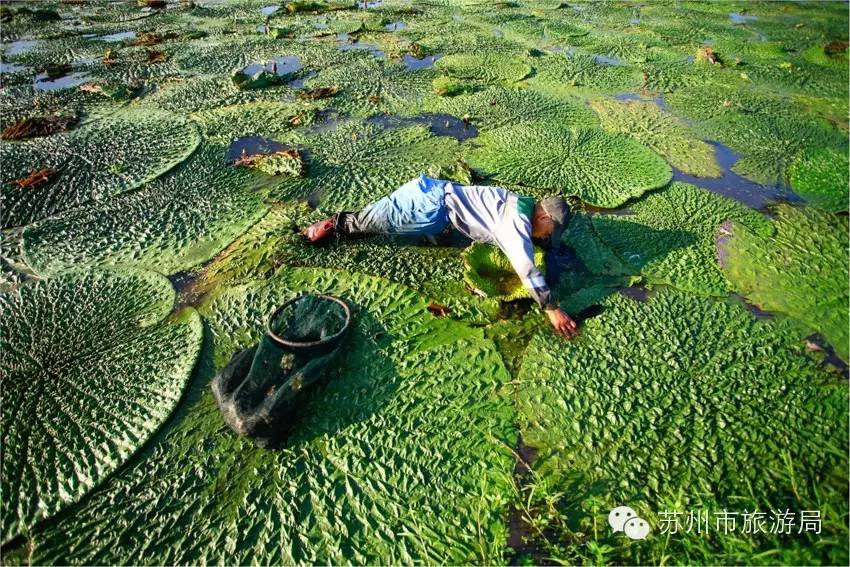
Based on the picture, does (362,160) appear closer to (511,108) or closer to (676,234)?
(511,108)

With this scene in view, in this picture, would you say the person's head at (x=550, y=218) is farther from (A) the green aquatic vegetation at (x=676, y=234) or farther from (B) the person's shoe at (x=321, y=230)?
(B) the person's shoe at (x=321, y=230)

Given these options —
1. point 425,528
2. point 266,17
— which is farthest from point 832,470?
point 266,17

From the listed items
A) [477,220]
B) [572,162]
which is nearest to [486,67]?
[572,162]

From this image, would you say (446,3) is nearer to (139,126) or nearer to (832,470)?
(139,126)

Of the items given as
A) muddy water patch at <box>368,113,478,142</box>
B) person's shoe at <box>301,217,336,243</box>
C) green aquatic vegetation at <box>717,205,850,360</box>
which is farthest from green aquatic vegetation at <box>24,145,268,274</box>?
green aquatic vegetation at <box>717,205,850,360</box>

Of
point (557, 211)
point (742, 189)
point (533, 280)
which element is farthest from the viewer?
point (742, 189)

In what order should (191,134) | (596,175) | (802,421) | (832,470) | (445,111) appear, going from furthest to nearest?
(445,111), (191,134), (596,175), (802,421), (832,470)

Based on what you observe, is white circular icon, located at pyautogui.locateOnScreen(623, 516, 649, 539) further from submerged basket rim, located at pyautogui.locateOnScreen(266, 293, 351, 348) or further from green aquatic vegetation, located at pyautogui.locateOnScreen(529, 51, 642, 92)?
green aquatic vegetation, located at pyautogui.locateOnScreen(529, 51, 642, 92)
